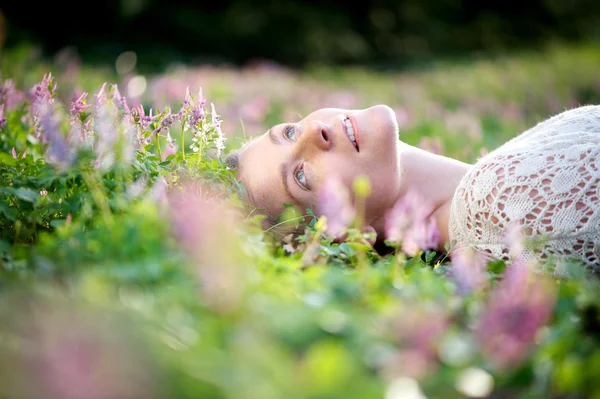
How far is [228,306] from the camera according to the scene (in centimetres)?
142

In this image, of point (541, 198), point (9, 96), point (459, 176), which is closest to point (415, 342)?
point (541, 198)

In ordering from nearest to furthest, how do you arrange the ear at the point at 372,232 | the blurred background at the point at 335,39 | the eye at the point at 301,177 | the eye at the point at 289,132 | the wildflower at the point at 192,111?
the ear at the point at 372,232 < the wildflower at the point at 192,111 < the eye at the point at 301,177 < the eye at the point at 289,132 < the blurred background at the point at 335,39

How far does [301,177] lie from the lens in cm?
312

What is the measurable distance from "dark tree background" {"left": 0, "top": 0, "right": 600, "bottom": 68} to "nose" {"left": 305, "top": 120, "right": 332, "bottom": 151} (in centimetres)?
1794

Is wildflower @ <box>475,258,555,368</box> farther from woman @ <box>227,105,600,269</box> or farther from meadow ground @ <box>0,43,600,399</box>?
woman @ <box>227,105,600,269</box>

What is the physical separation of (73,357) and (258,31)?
72.8 feet

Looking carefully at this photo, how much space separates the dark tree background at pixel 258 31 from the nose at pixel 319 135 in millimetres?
17940

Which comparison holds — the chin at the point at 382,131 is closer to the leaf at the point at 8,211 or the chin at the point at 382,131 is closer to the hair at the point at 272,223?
the hair at the point at 272,223

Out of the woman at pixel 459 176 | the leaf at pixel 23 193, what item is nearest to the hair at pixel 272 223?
the woman at pixel 459 176

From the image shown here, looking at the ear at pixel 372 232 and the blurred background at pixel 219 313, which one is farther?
the ear at pixel 372 232

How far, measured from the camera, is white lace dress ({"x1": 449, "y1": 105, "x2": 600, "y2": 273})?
2.48m

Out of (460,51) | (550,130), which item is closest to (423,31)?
(460,51)

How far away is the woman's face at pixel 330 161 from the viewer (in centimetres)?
299

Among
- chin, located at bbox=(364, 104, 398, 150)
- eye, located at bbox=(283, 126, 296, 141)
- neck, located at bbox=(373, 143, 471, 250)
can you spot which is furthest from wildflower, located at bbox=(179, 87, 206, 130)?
neck, located at bbox=(373, 143, 471, 250)
